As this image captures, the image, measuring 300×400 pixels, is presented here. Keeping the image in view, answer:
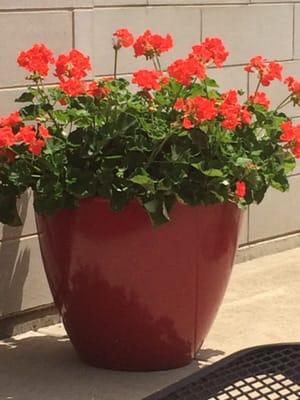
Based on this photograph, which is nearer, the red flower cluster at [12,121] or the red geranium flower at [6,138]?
the red geranium flower at [6,138]

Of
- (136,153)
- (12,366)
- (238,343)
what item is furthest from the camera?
(238,343)

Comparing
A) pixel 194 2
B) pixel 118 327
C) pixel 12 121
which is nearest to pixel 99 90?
pixel 12 121

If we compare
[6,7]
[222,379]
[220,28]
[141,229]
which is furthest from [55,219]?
[220,28]

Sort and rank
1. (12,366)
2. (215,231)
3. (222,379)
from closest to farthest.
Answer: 1. (222,379)
2. (215,231)
3. (12,366)

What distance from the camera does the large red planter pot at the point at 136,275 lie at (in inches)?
160

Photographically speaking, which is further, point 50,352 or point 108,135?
point 50,352

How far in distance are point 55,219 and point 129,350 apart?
56cm

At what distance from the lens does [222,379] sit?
8.37 feet

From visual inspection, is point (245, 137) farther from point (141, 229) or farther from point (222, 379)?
point (222, 379)

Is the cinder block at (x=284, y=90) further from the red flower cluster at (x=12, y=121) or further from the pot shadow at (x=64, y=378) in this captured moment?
the red flower cluster at (x=12, y=121)

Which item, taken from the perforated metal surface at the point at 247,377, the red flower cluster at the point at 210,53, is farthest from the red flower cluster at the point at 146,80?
the perforated metal surface at the point at 247,377

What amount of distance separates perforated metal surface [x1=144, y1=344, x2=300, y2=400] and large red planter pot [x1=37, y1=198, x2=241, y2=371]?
132 cm

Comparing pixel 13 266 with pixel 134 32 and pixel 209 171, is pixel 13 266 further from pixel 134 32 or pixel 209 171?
pixel 134 32

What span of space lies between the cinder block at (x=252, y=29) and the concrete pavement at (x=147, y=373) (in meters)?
1.20
